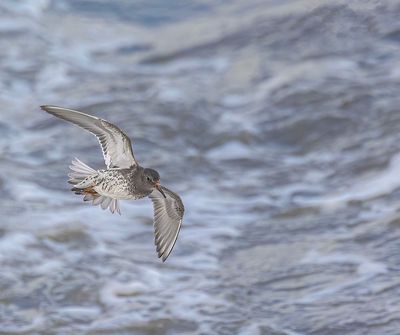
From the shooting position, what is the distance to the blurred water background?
7250mm

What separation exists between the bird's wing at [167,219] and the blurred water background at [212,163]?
3.37 ft

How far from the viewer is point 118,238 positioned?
27.8 ft

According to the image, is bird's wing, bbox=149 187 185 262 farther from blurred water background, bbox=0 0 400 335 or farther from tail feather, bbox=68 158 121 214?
blurred water background, bbox=0 0 400 335

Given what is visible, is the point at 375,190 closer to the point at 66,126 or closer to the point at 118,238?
the point at 118,238

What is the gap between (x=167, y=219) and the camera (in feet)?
20.4

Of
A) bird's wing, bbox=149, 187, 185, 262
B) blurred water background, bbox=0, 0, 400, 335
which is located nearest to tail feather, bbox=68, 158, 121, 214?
bird's wing, bbox=149, 187, 185, 262

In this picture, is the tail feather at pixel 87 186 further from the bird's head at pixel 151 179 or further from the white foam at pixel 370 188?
the white foam at pixel 370 188

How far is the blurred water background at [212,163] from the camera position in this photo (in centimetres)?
725

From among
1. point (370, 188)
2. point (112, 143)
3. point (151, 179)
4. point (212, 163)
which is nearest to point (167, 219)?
point (151, 179)

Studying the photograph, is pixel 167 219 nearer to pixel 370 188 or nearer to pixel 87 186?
pixel 87 186

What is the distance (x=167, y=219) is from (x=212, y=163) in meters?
3.74

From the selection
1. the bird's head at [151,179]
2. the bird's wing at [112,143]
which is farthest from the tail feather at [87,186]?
the bird's head at [151,179]

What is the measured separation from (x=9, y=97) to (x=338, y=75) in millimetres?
3513

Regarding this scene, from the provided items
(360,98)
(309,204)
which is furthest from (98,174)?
(360,98)
